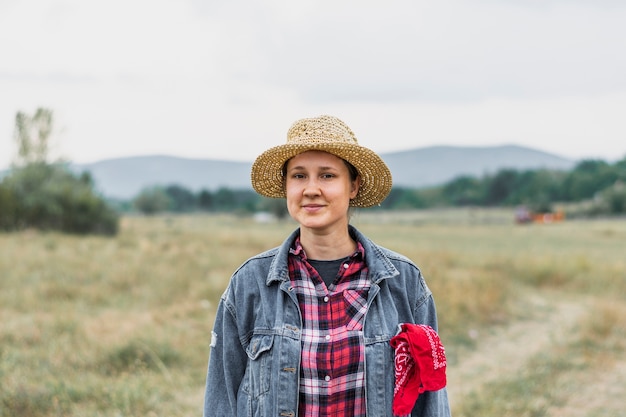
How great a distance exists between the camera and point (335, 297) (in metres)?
2.17

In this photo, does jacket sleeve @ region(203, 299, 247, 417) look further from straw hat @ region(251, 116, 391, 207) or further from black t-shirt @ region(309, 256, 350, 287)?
straw hat @ region(251, 116, 391, 207)

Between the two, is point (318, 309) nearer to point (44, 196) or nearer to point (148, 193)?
point (44, 196)

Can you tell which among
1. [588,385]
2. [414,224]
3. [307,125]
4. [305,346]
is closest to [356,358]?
[305,346]

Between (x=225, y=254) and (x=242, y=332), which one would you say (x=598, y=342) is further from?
(x=225, y=254)

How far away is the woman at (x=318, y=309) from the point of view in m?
2.11

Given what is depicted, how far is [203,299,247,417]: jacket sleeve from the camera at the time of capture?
2.25 m

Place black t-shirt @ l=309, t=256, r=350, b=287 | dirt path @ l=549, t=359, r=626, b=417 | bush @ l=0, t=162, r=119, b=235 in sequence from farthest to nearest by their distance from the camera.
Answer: bush @ l=0, t=162, r=119, b=235 < dirt path @ l=549, t=359, r=626, b=417 < black t-shirt @ l=309, t=256, r=350, b=287

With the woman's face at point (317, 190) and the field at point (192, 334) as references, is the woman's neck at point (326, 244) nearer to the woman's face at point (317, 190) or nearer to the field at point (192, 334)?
the woman's face at point (317, 190)

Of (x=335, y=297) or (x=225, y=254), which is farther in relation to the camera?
(x=225, y=254)

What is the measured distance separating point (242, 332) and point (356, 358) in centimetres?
42

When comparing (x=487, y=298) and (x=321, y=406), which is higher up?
(x=321, y=406)

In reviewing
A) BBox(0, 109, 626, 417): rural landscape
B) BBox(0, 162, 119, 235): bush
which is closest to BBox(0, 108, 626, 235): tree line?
BBox(0, 162, 119, 235): bush

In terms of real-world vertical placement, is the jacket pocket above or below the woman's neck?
below

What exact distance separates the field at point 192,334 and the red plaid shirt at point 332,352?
0.66 m
